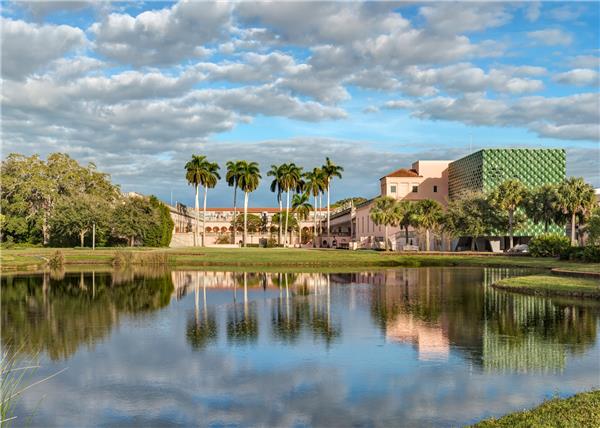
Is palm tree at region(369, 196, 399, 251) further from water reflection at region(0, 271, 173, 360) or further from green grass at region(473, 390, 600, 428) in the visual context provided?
green grass at region(473, 390, 600, 428)

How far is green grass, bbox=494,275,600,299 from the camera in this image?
32188 mm

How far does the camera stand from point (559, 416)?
34.2 feet

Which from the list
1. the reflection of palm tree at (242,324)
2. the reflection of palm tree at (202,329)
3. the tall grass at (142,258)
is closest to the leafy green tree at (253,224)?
the tall grass at (142,258)

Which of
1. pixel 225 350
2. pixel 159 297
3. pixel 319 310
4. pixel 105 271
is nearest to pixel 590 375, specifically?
pixel 225 350

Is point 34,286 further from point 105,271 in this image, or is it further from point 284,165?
point 284,165

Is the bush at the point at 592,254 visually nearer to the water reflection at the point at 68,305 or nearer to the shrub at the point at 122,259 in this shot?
the water reflection at the point at 68,305

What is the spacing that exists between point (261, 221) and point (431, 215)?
86.1 meters

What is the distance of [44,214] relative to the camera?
9094cm

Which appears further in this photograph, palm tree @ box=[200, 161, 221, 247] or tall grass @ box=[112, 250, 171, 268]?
palm tree @ box=[200, 161, 221, 247]

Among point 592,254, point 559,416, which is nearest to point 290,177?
point 592,254

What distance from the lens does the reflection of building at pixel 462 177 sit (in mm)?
98875

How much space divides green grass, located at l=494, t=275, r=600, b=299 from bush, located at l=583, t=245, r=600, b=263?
1484cm

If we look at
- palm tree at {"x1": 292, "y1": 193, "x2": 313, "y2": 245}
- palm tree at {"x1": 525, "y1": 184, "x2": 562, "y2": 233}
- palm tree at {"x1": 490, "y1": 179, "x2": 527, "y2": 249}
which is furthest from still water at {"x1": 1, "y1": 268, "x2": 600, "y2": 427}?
palm tree at {"x1": 292, "y1": 193, "x2": 313, "y2": 245}

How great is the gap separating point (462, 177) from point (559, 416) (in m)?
103
